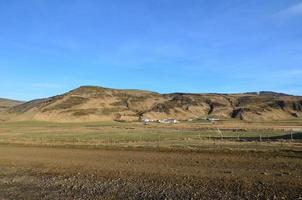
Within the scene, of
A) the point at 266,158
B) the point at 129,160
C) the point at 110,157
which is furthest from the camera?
the point at 110,157

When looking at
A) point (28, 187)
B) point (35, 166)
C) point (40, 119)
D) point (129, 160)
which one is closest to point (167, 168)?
point (129, 160)

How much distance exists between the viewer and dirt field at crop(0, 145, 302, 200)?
18422mm

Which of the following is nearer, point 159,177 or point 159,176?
point 159,177

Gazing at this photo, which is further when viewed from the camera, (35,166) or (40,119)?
(40,119)

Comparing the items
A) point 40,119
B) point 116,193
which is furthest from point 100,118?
point 116,193

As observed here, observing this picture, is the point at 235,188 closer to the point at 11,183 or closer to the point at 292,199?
the point at 292,199

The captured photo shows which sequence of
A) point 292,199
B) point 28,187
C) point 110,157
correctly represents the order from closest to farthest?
point 292,199 < point 28,187 < point 110,157

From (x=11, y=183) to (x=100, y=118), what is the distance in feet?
573

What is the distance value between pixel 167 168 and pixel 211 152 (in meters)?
8.95

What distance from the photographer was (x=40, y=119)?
189750 mm

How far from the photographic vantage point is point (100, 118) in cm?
19738

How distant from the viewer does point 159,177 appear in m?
22.2

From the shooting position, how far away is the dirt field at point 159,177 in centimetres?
1842

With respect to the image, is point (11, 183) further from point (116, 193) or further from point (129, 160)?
point (129, 160)
